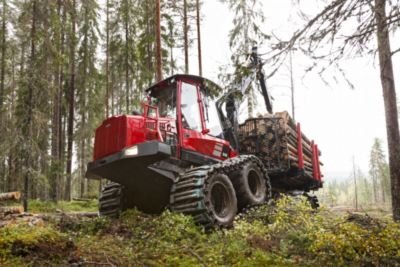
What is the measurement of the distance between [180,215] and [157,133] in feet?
5.96

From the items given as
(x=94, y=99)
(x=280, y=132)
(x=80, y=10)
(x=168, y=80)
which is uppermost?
(x=80, y=10)

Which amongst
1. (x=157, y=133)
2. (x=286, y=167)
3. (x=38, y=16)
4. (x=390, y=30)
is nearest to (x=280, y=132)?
(x=286, y=167)

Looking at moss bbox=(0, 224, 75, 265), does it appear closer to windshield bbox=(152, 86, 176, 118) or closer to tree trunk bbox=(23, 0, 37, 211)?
windshield bbox=(152, 86, 176, 118)

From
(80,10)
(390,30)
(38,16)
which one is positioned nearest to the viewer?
(390,30)

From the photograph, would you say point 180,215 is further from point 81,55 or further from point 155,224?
point 81,55

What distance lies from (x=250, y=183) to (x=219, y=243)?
3.42 m

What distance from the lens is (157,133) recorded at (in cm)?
813

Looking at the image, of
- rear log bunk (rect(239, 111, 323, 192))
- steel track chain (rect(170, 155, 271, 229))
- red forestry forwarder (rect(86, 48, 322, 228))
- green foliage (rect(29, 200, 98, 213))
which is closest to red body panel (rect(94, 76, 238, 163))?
red forestry forwarder (rect(86, 48, 322, 228))

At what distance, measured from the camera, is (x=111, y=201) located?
935 centimetres

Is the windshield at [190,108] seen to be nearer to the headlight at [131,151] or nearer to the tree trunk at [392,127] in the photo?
the headlight at [131,151]

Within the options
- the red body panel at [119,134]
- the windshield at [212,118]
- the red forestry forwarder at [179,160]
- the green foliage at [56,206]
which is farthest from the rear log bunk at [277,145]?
the green foliage at [56,206]

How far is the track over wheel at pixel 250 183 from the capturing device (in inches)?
349

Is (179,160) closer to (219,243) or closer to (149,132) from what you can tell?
(149,132)

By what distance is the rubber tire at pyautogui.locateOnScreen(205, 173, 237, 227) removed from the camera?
7995 millimetres
